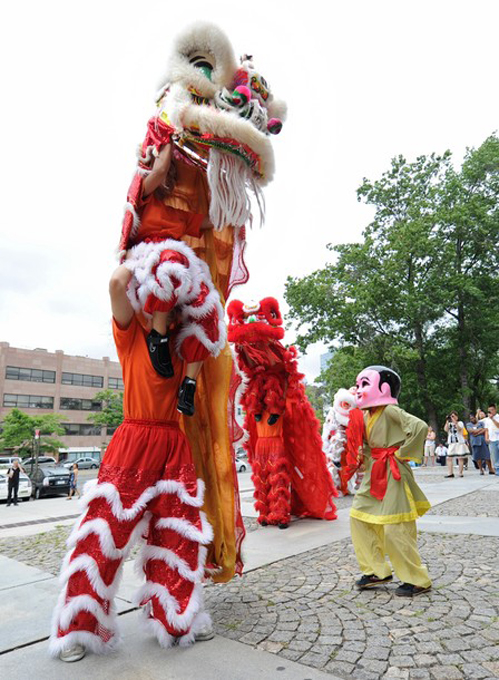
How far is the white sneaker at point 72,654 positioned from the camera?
2.15 meters

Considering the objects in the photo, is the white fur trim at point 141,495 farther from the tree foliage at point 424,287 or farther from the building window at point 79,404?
the building window at point 79,404

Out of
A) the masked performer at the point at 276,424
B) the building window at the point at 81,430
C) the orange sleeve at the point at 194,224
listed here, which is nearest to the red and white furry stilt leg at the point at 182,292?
the orange sleeve at the point at 194,224

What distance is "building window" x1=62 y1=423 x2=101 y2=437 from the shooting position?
138ft

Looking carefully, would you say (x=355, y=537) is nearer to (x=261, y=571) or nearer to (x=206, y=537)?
(x=261, y=571)

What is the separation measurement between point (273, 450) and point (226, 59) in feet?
14.1

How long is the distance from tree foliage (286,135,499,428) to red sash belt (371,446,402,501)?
1610 cm

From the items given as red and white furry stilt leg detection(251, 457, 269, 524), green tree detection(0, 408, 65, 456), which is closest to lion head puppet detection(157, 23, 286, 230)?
red and white furry stilt leg detection(251, 457, 269, 524)

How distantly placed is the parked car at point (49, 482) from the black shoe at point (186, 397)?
13459 millimetres

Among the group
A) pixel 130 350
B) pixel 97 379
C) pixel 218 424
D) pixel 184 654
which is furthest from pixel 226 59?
pixel 97 379

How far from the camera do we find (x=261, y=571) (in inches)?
147

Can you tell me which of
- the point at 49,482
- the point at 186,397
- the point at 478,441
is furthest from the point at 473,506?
the point at 49,482

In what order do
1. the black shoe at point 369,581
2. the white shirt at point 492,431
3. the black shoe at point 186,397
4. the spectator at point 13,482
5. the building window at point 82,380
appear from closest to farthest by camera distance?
the black shoe at point 186,397, the black shoe at point 369,581, the white shirt at point 492,431, the spectator at point 13,482, the building window at point 82,380

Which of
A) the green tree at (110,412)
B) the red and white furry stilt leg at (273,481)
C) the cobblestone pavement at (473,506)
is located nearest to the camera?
the red and white furry stilt leg at (273,481)

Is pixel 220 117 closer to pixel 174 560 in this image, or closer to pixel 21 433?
pixel 174 560
